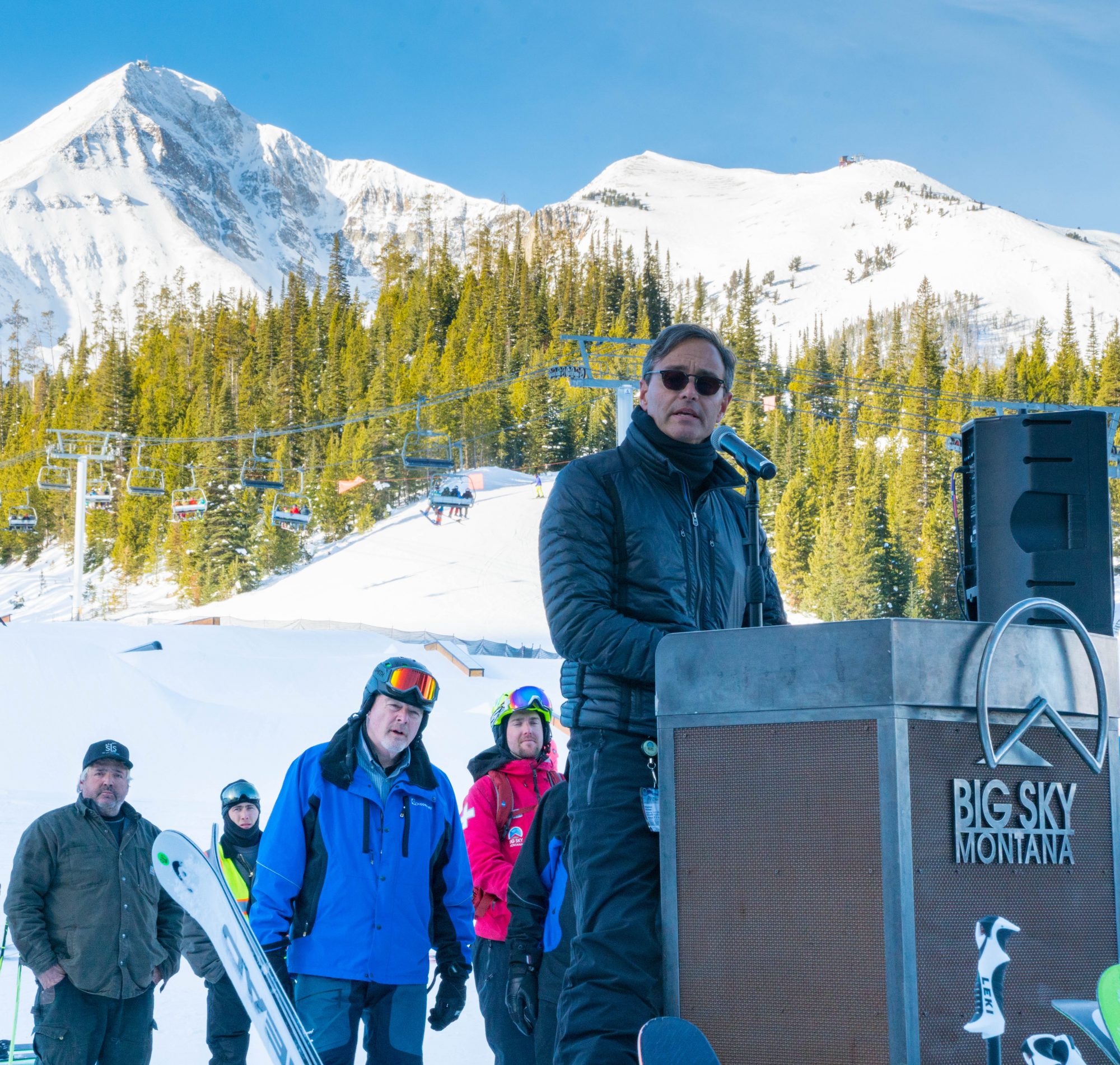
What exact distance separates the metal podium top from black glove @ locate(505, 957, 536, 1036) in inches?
77.8

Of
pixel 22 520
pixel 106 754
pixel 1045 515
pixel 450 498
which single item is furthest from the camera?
pixel 450 498

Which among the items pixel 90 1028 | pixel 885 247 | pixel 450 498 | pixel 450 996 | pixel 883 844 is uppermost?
pixel 885 247

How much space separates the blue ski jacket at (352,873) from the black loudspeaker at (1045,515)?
1675 millimetres

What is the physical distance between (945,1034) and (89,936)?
378 centimetres

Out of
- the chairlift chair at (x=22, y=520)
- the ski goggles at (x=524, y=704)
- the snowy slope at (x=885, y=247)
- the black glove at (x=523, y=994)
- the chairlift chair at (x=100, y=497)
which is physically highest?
the snowy slope at (x=885, y=247)

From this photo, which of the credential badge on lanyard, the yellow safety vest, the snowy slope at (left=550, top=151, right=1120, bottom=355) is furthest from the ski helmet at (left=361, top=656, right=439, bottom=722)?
the snowy slope at (left=550, top=151, right=1120, bottom=355)

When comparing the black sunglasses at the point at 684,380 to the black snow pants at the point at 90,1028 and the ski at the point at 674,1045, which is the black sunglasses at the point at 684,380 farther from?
the black snow pants at the point at 90,1028

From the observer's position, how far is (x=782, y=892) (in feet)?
4.75

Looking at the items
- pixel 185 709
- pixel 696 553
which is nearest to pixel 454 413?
pixel 185 709

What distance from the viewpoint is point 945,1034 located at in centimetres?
135

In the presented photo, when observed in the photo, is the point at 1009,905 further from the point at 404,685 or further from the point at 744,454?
the point at 404,685

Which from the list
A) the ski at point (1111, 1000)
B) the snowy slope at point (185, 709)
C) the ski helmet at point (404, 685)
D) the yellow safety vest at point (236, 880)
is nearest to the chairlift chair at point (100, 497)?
the snowy slope at point (185, 709)

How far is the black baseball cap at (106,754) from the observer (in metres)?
4.63

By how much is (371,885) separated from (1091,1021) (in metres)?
2.30
